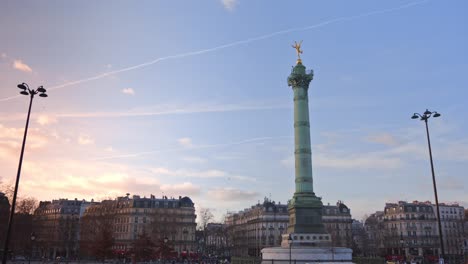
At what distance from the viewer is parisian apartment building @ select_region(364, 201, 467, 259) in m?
92.6

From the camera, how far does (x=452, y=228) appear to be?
327 ft

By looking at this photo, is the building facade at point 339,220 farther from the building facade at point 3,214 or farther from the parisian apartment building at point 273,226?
the building facade at point 3,214

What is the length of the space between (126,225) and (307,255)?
6050 cm

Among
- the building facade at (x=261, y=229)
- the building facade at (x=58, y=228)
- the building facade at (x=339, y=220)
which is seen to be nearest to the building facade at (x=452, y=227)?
the building facade at (x=339, y=220)

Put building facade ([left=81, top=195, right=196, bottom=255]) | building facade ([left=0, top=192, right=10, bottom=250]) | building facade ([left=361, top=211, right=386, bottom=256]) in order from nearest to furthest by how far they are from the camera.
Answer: building facade ([left=0, top=192, right=10, bottom=250]) < building facade ([left=81, top=195, right=196, bottom=255]) < building facade ([left=361, top=211, right=386, bottom=256])

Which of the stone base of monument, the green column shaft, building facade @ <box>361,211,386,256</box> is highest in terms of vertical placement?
the green column shaft

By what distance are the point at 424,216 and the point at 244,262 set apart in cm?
6864

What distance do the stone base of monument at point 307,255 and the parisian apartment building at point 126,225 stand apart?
43.4 m

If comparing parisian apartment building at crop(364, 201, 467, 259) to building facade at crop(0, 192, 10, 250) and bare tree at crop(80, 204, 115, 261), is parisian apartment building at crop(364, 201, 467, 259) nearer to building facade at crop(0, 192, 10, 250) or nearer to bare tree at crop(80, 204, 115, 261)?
bare tree at crop(80, 204, 115, 261)

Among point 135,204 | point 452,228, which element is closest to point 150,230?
point 135,204

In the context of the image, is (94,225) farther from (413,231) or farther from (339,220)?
(413,231)

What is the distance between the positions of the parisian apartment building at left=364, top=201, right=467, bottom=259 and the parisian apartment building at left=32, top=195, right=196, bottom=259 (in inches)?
1779

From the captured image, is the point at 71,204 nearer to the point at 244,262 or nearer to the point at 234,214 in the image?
the point at 234,214

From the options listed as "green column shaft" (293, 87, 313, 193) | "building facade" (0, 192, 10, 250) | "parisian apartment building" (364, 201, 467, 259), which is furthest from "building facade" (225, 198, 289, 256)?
"building facade" (0, 192, 10, 250)
